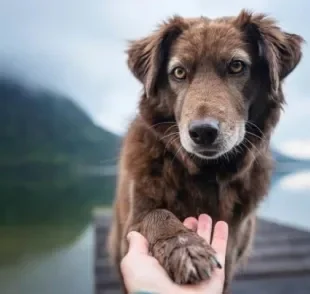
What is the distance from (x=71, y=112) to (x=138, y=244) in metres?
0.62

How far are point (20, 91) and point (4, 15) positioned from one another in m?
0.23

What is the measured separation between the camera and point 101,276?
157 cm

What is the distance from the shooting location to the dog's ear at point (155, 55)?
1.25 meters

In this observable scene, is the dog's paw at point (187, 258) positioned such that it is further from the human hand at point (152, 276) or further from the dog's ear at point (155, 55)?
the dog's ear at point (155, 55)

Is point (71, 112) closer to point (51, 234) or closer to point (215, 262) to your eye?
point (51, 234)

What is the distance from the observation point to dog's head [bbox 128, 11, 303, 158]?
112cm

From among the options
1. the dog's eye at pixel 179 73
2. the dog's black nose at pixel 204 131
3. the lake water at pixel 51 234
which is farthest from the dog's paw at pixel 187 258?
the lake water at pixel 51 234

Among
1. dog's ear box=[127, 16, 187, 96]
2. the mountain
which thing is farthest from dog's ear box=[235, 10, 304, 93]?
the mountain

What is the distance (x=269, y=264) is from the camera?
1573mm

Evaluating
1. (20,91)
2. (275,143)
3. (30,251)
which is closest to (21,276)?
(30,251)

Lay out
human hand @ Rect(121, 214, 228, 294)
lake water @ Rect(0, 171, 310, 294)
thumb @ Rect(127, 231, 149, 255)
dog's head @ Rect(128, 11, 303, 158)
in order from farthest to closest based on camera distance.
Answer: lake water @ Rect(0, 171, 310, 294) → dog's head @ Rect(128, 11, 303, 158) → thumb @ Rect(127, 231, 149, 255) → human hand @ Rect(121, 214, 228, 294)

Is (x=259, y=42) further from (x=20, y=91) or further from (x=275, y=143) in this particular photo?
(x=20, y=91)

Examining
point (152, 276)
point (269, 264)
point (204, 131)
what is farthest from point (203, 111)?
point (269, 264)

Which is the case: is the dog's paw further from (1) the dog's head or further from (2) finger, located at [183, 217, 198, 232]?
(1) the dog's head
